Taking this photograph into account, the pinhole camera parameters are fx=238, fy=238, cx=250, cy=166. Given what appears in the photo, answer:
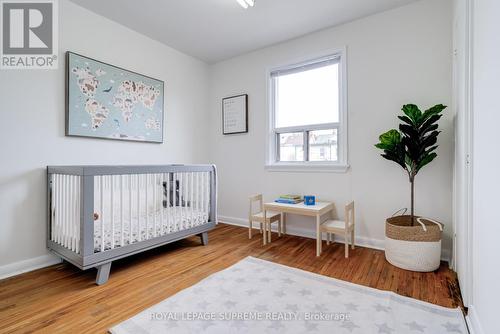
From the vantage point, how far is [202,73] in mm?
3635

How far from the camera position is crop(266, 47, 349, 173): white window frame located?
262 cm

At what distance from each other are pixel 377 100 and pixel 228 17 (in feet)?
5.85

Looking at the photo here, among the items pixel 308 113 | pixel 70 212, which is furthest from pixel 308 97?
pixel 70 212

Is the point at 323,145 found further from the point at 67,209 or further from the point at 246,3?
the point at 67,209

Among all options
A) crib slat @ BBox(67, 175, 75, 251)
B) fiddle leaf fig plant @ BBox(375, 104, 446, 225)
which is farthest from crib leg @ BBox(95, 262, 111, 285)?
fiddle leaf fig plant @ BBox(375, 104, 446, 225)

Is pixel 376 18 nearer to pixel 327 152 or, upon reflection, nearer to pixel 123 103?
pixel 327 152

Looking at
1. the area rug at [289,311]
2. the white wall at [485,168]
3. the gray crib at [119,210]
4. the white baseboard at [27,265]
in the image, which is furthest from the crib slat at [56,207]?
the white wall at [485,168]

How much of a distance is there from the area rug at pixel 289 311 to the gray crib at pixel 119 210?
653mm

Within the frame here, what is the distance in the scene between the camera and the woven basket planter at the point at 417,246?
1.90m

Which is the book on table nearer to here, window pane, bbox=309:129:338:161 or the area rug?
window pane, bbox=309:129:338:161

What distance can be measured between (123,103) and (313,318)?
8.69 feet

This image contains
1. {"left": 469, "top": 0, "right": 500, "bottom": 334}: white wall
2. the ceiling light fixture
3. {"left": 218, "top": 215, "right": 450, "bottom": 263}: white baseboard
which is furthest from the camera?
{"left": 218, "top": 215, "right": 450, "bottom": 263}: white baseboard

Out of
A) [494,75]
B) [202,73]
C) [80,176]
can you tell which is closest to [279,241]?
[80,176]

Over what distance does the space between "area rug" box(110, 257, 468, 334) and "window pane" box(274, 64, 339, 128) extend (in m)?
1.85
